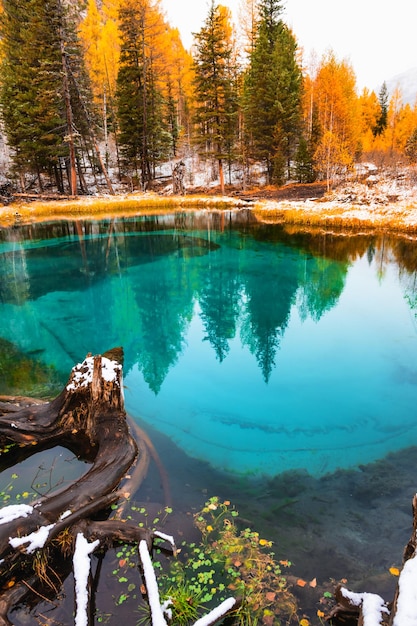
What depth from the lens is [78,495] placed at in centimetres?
418

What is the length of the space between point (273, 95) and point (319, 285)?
2912cm

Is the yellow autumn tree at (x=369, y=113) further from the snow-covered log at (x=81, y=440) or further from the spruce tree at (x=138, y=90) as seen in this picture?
the snow-covered log at (x=81, y=440)

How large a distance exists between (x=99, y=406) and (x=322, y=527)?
3335mm

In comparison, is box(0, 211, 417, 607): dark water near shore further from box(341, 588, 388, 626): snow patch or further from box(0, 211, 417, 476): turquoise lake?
box(341, 588, 388, 626): snow patch

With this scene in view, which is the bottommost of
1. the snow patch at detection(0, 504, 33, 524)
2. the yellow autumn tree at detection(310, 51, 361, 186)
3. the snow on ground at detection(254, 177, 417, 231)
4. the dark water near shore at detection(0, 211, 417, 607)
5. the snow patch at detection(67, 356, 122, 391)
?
the dark water near shore at detection(0, 211, 417, 607)

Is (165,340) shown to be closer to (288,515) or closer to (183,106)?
(288,515)

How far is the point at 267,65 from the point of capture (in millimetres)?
36531

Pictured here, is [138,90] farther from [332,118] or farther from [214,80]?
[332,118]

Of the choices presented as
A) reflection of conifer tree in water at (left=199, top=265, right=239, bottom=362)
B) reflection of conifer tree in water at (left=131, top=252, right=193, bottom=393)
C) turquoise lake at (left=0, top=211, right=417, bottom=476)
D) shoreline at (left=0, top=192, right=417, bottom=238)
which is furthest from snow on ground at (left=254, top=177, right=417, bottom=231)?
reflection of conifer tree in water at (left=131, top=252, right=193, bottom=393)

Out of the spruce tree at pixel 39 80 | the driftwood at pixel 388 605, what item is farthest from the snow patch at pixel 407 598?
the spruce tree at pixel 39 80

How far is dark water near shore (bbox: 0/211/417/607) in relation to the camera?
14.8ft

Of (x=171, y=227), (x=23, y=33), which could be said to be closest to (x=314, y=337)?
(x=171, y=227)

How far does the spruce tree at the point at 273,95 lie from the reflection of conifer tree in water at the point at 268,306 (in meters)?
23.9

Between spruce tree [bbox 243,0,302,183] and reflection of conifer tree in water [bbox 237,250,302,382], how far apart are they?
23.9 m
